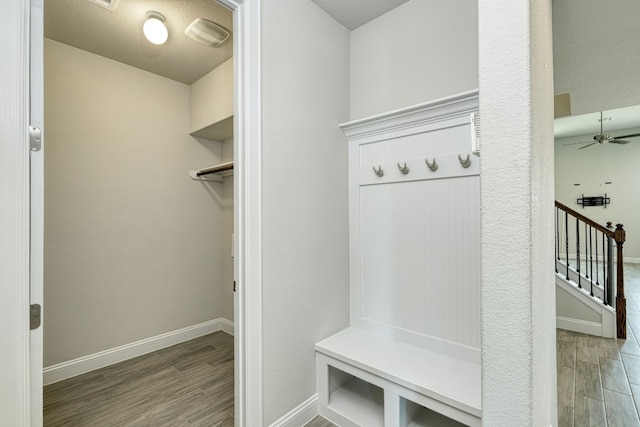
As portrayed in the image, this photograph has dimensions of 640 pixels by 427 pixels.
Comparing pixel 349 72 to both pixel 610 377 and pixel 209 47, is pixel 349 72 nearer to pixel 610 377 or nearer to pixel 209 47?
pixel 209 47

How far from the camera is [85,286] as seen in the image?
2.38 metres

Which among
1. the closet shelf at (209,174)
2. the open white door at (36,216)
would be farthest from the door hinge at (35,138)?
the closet shelf at (209,174)

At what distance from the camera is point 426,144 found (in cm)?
180

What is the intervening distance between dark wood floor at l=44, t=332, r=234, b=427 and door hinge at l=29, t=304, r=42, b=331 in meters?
1.26

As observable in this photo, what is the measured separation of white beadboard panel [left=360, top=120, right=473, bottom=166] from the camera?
1.67m

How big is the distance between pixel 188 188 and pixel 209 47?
1.35 metres

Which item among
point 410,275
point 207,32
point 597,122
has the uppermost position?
point 597,122

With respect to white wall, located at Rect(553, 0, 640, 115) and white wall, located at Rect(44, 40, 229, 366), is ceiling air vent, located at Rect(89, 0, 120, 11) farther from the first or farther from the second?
white wall, located at Rect(553, 0, 640, 115)

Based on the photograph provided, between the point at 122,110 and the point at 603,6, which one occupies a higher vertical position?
the point at 603,6

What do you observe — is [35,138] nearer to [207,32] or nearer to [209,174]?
[207,32]

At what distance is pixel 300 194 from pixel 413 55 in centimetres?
117

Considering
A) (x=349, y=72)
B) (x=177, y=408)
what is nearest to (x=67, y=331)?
(x=177, y=408)

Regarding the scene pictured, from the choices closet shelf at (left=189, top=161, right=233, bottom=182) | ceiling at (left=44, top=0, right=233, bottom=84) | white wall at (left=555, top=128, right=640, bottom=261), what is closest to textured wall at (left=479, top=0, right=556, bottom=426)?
ceiling at (left=44, top=0, right=233, bottom=84)

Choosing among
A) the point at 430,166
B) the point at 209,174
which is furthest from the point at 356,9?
the point at 209,174
